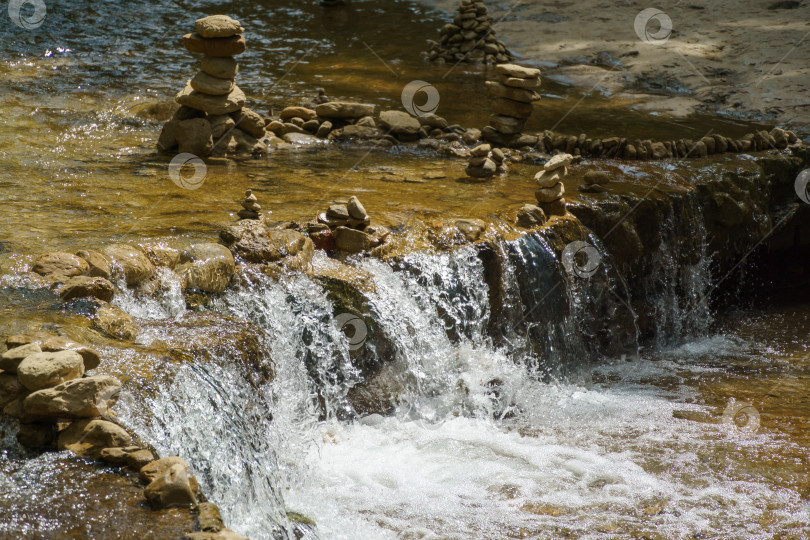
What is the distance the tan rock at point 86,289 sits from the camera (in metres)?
4.48

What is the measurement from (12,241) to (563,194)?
13.3 ft

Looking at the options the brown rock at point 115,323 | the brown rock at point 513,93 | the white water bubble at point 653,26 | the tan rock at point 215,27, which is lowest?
the brown rock at point 115,323

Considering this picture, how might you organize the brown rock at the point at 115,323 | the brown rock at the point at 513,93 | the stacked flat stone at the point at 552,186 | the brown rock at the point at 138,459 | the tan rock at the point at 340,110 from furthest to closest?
the tan rock at the point at 340,110
the brown rock at the point at 513,93
the stacked flat stone at the point at 552,186
the brown rock at the point at 115,323
the brown rock at the point at 138,459

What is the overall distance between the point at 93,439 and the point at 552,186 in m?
4.29

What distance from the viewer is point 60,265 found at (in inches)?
185

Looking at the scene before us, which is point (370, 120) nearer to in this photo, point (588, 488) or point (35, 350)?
point (588, 488)

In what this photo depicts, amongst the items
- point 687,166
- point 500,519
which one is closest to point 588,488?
point 500,519

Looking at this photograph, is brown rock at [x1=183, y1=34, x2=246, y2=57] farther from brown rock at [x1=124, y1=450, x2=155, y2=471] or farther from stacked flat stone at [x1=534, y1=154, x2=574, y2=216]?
brown rock at [x1=124, y1=450, x2=155, y2=471]

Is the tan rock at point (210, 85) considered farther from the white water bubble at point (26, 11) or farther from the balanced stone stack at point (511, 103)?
the white water bubble at point (26, 11)

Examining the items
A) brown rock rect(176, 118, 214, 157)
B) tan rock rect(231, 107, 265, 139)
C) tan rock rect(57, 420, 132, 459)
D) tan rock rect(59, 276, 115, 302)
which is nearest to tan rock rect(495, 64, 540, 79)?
tan rock rect(231, 107, 265, 139)

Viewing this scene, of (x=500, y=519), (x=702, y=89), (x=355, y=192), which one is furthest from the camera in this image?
(x=702, y=89)

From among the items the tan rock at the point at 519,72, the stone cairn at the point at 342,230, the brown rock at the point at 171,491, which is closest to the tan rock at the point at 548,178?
the stone cairn at the point at 342,230

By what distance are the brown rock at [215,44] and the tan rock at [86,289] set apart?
3515 millimetres

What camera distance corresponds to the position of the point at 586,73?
39.2ft
